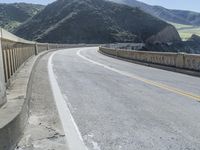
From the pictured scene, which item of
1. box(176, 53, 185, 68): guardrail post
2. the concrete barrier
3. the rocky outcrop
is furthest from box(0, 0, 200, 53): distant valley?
box(176, 53, 185, 68): guardrail post

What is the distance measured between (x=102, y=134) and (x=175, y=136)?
1166 millimetres

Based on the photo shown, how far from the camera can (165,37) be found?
168 metres

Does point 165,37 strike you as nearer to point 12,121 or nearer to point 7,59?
point 7,59

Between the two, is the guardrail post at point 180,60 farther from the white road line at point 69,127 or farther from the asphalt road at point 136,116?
the white road line at point 69,127

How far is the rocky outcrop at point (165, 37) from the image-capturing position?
159m

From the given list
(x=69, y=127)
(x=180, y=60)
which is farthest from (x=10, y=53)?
(x=180, y=60)

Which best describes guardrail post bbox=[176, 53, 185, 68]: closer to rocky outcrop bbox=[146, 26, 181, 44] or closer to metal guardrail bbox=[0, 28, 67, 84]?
metal guardrail bbox=[0, 28, 67, 84]

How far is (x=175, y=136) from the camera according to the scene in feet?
22.5

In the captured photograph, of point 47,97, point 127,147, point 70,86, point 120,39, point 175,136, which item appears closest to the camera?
point 127,147

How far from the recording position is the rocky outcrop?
15938 cm

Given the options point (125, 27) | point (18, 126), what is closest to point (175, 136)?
point (18, 126)

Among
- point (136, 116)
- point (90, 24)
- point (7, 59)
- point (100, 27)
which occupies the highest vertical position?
point (90, 24)

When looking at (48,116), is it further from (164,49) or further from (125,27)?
(125,27)

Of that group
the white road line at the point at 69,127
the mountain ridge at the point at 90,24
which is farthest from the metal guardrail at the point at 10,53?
the mountain ridge at the point at 90,24
